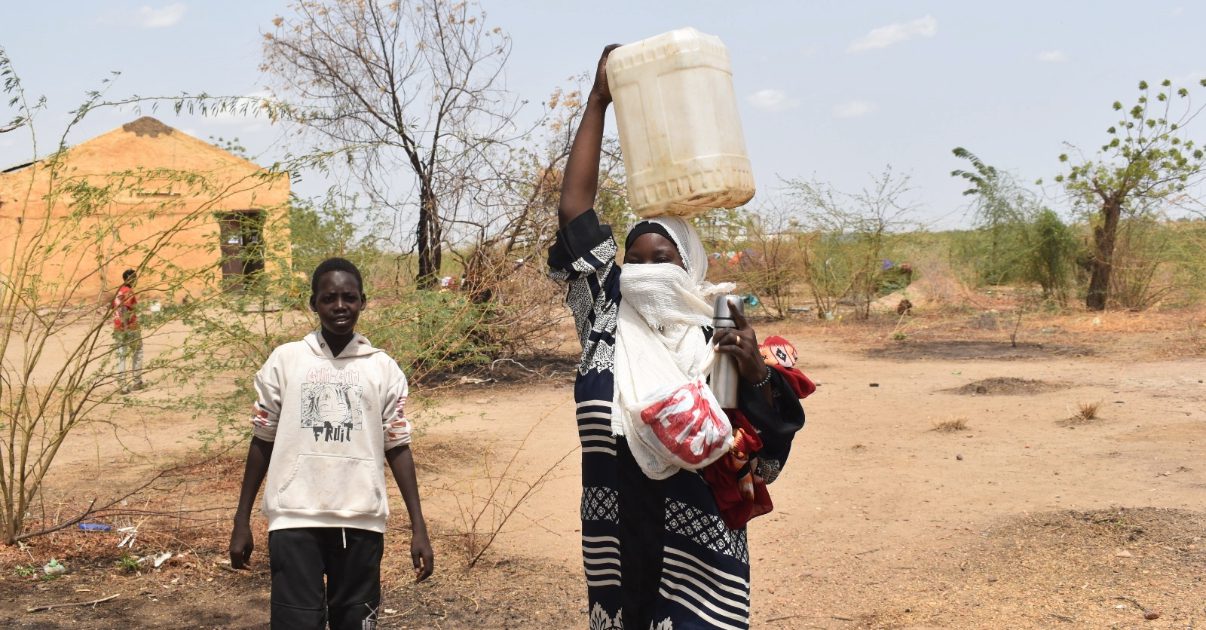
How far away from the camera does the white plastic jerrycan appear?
7.60ft

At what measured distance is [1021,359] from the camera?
1276 cm

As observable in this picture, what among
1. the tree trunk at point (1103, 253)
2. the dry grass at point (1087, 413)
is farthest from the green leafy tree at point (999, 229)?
the dry grass at point (1087, 413)

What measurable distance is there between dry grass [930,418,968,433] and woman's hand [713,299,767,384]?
6.48 m

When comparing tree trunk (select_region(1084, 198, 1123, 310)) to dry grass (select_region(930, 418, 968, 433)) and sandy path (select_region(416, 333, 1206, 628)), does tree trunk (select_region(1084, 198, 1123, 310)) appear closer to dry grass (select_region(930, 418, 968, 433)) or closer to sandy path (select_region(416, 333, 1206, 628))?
sandy path (select_region(416, 333, 1206, 628))

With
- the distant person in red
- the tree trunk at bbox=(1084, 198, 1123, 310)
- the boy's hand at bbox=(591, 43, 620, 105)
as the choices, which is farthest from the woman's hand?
the tree trunk at bbox=(1084, 198, 1123, 310)

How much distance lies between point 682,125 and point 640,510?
0.85 meters

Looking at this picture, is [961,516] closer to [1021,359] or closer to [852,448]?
[852,448]

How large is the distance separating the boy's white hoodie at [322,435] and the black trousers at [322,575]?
4cm

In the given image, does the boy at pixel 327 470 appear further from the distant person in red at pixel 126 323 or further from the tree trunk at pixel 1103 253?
the tree trunk at pixel 1103 253

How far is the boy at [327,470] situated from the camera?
2742mm

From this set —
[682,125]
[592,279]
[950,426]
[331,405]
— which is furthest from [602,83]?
[950,426]

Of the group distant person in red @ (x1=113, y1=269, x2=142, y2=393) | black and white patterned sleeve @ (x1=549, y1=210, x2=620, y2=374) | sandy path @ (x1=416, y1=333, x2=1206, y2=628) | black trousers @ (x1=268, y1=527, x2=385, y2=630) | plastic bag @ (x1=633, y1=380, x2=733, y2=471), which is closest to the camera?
plastic bag @ (x1=633, y1=380, x2=733, y2=471)

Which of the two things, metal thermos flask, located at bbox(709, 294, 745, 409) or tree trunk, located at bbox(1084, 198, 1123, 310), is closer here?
metal thermos flask, located at bbox(709, 294, 745, 409)

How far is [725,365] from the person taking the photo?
231 centimetres
